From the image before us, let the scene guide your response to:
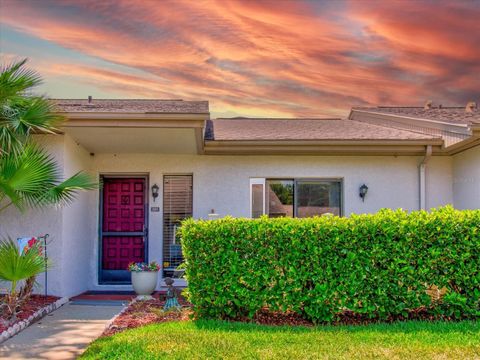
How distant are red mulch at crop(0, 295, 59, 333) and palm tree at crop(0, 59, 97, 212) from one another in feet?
5.26

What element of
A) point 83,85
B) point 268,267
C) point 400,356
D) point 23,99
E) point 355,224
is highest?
point 83,85

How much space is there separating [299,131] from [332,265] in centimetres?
524

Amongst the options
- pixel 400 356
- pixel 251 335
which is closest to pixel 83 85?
pixel 251 335

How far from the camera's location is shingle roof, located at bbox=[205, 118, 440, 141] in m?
10.6

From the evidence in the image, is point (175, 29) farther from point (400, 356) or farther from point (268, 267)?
point (400, 356)

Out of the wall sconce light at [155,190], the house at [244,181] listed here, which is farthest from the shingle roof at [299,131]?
the wall sconce light at [155,190]

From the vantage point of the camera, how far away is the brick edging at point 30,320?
6.46 m

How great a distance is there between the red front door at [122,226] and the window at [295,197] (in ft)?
8.56

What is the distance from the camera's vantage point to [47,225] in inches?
364

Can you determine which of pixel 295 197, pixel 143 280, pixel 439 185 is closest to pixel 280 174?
pixel 295 197

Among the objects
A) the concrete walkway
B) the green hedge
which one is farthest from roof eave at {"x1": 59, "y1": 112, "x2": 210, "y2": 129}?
the concrete walkway

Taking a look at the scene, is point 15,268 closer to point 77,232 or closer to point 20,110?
point 20,110

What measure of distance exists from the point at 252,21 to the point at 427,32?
3.94 meters

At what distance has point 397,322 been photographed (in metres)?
6.93
